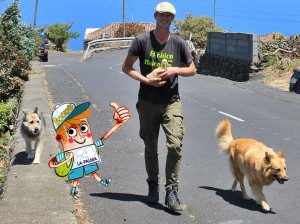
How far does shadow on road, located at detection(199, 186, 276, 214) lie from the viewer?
6.80 metres

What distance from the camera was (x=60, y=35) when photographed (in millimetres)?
69188

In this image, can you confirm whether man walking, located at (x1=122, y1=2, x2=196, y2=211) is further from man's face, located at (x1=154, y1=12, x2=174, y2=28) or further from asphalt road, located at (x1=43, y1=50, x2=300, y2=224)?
asphalt road, located at (x1=43, y1=50, x2=300, y2=224)

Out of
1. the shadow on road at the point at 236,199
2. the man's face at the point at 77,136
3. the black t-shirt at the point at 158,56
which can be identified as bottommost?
the shadow on road at the point at 236,199

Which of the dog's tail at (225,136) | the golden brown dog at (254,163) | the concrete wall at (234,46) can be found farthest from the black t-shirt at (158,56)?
the concrete wall at (234,46)

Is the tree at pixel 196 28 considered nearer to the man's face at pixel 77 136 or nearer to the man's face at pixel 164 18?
the man's face at pixel 164 18

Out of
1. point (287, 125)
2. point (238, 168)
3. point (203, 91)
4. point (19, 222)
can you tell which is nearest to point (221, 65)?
point (203, 91)

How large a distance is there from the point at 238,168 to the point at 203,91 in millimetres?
13111

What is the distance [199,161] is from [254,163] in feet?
8.54

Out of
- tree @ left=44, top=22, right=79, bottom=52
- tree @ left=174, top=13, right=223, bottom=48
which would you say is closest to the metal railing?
tree @ left=174, top=13, right=223, bottom=48

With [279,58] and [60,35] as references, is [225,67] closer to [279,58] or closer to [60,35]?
[279,58]

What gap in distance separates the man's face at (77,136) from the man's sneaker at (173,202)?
100 centimetres

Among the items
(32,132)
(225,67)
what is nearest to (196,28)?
(225,67)

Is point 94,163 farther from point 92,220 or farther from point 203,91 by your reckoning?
point 203,91

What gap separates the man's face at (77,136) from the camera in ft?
20.3
